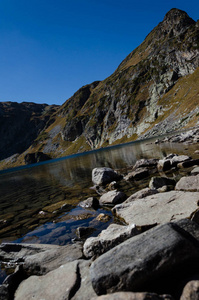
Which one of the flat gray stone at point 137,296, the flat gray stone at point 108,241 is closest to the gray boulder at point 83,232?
the flat gray stone at point 108,241

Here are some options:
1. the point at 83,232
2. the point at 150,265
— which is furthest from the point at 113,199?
the point at 150,265

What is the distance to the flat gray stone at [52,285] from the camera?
5.21 m

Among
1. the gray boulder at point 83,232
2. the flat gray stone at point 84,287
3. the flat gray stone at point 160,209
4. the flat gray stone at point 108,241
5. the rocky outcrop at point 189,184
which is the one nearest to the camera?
the flat gray stone at point 84,287

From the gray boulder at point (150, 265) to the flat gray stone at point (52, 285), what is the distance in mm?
1157

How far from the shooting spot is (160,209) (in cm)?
957

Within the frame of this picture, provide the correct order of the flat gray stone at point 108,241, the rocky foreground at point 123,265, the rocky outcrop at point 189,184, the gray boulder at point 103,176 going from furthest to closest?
the gray boulder at point 103,176 → the rocky outcrop at point 189,184 → the flat gray stone at point 108,241 → the rocky foreground at point 123,265

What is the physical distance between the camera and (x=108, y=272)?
4621mm

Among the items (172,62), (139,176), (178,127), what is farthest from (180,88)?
(139,176)

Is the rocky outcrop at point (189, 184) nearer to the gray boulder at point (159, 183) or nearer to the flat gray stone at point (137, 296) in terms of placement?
the gray boulder at point (159, 183)

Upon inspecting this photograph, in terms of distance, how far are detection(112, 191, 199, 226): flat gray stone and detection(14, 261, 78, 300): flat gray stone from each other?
164 inches

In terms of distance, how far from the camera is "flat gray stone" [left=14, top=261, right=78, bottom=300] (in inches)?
205

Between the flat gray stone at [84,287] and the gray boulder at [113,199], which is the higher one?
the flat gray stone at [84,287]

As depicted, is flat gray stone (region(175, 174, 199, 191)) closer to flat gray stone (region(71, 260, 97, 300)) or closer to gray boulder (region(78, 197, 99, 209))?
gray boulder (region(78, 197, 99, 209))

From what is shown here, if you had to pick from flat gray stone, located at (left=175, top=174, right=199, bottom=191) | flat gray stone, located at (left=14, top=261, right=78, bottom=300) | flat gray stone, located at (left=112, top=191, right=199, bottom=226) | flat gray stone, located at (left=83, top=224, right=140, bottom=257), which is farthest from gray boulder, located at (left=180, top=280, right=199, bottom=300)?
flat gray stone, located at (left=175, top=174, right=199, bottom=191)
